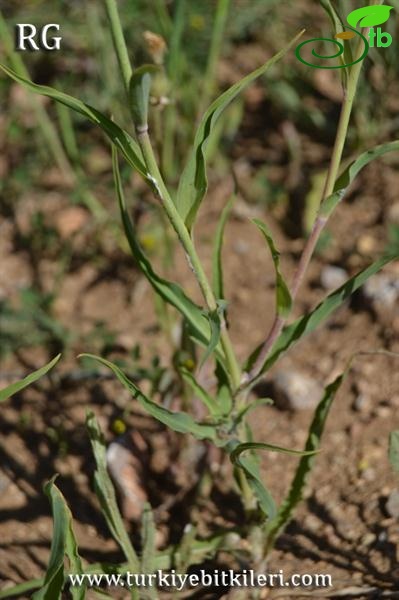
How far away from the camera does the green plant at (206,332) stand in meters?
1.27

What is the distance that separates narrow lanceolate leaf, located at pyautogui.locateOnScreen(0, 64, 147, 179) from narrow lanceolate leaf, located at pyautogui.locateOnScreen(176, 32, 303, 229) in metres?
0.07

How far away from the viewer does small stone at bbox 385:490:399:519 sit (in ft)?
5.38

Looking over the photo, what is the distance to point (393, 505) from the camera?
166 cm

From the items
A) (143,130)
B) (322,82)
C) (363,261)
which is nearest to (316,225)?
(143,130)

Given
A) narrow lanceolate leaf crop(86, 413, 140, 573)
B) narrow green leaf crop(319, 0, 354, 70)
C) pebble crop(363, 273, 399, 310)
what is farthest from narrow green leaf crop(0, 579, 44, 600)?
pebble crop(363, 273, 399, 310)

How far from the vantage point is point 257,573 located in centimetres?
162

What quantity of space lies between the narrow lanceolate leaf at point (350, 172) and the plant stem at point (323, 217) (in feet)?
0.04

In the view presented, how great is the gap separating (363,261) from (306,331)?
942 millimetres

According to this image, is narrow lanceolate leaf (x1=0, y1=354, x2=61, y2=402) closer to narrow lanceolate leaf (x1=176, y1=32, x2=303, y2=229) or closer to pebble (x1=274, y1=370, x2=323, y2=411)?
narrow lanceolate leaf (x1=176, y1=32, x2=303, y2=229)

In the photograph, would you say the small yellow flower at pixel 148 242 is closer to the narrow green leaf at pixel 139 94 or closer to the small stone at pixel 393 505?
the small stone at pixel 393 505

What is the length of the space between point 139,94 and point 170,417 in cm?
52

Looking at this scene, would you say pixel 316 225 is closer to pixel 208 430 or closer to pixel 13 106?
pixel 208 430

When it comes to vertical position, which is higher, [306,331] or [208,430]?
[306,331]

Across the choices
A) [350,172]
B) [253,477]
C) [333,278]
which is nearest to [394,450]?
[253,477]
